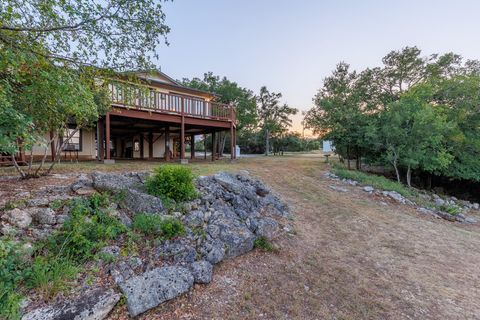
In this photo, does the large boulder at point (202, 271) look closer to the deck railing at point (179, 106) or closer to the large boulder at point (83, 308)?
the large boulder at point (83, 308)

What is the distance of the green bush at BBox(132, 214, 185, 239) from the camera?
11.3 feet

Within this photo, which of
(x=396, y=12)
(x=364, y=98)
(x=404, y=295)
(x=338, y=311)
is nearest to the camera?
(x=338, y=311)

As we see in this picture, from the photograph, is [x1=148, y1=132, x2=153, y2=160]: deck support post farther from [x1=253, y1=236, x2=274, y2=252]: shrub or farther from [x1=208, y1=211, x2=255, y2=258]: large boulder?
[x1=253, y1=236, x2=274, y2=252]: shrub

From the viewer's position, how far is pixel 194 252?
3.23 meters

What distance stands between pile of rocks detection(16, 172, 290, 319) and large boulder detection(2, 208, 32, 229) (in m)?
0.02

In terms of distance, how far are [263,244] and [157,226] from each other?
1.86 metres

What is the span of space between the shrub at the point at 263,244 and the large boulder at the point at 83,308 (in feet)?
7.44

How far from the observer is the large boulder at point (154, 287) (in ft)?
7.72

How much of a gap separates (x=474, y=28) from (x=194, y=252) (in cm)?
1481

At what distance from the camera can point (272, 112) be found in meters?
24.8

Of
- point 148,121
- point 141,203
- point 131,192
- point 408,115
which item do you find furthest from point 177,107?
point 408,115

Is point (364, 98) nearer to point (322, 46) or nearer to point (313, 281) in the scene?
point (322, 46)

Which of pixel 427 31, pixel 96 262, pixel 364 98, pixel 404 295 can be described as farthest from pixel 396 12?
pixel 96 262

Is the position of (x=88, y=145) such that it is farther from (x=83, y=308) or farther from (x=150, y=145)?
(x=83, y=308)
